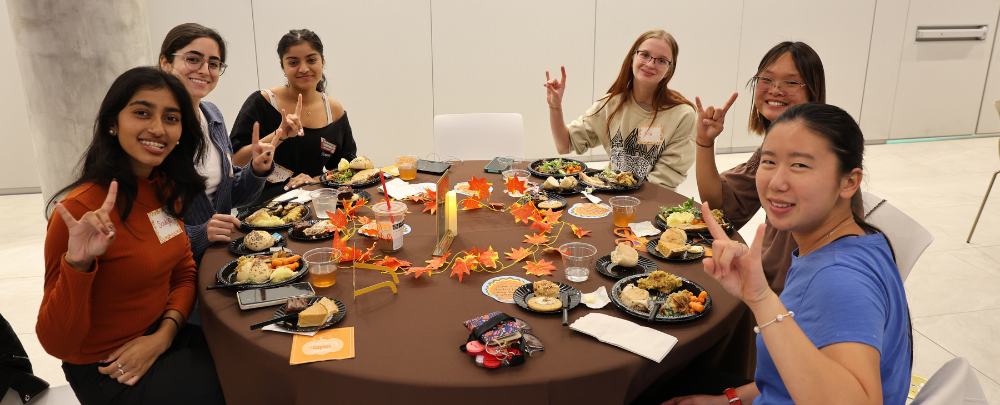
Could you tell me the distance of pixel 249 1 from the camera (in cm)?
564

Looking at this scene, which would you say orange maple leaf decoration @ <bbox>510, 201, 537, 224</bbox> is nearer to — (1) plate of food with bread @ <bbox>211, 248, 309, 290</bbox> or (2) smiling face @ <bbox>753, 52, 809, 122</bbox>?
(1) plate of food with bread @ <bbox>211, 248, 309, 290</bbox>

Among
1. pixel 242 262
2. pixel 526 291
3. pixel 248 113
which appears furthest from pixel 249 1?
pixel 526 291

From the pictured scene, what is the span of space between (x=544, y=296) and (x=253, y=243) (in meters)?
1.06

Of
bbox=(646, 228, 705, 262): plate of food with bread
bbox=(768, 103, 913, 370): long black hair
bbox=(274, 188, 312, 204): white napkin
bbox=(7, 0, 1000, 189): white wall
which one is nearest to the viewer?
bbox=(768, 103, 913, 370): long black hair

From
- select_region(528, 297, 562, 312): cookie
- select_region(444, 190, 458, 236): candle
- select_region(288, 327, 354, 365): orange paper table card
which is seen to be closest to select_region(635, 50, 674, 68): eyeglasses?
select_region(444, 190, 458, 236): candle

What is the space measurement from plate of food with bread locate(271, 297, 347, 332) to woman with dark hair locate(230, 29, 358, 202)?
1774 millimetres

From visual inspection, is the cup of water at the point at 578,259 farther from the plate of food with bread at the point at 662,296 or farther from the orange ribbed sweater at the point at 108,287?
the orange ribbed sweater at the point at 108,287

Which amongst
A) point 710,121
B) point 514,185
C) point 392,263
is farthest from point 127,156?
point 710,121

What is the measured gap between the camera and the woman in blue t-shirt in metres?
1.17

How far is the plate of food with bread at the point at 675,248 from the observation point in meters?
2.09

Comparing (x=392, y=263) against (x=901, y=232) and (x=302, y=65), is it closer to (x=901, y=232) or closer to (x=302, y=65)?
(x=901, y=232)

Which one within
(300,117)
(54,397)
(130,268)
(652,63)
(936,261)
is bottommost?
(936,261)

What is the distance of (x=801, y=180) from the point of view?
140 centimetres

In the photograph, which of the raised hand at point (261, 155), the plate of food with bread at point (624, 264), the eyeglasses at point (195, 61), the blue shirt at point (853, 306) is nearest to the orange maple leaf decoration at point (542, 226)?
the plate of food with bread at point (624, 264)
